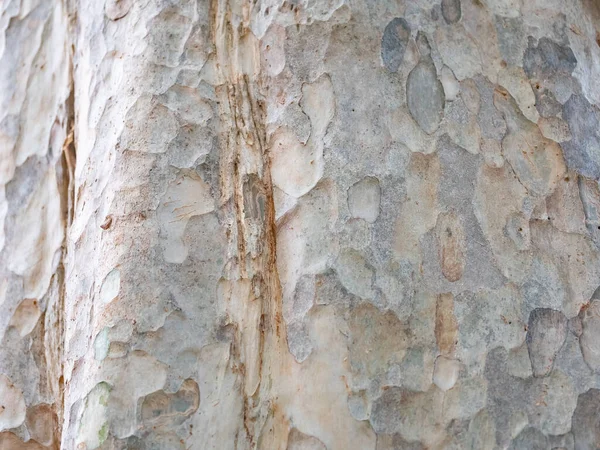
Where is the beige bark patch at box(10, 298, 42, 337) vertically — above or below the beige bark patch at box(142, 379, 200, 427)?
below

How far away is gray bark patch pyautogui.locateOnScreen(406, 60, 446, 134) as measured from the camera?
790 mm

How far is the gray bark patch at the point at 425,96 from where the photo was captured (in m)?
0.79

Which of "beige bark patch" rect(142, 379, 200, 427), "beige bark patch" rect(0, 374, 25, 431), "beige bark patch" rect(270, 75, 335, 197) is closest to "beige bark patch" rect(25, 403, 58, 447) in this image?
"beige bark patch" rect(0, 374, 25, 431)

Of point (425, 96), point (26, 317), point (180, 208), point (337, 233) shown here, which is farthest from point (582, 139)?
point (26, 317)

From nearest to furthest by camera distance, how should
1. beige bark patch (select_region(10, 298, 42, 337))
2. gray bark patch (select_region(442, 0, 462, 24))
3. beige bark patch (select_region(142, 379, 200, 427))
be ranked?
beige bark patch (select_region(142, 379, 200, 427)) < gray bark patch (select_region(442, 0, 462, 24)) < beige bark patch (select_region(10, 298, 42, 337))

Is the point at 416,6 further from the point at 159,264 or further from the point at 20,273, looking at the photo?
the point at 20,273

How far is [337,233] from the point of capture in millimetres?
745

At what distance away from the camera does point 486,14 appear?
855 millimetres

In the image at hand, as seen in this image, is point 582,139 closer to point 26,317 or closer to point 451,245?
point 451,245

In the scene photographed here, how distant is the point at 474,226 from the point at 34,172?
58cm

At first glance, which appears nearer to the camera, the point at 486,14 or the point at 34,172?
the point at 486,14

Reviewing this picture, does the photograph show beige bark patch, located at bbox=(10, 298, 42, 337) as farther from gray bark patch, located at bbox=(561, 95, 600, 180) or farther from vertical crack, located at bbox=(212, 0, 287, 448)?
gray bark patch, located at bbox=(561, 95, 600, 180)

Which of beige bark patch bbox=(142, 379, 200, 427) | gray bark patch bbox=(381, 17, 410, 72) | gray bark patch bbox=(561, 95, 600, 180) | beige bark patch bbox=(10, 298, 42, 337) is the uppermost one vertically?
gray bark patch bbox=(381, 17, 410, 72)

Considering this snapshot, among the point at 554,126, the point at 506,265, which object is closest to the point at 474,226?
the point at 506,265
